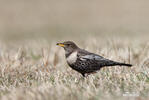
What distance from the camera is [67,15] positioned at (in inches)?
813

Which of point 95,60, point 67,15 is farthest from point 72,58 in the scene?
point 67,15

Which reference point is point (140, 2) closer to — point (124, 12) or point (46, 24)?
point (124, 12)

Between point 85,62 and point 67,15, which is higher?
point 67,15

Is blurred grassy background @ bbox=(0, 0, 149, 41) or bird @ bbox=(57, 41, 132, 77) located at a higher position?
blurred grassy background @ bbox=(0, 0, 149, 41)

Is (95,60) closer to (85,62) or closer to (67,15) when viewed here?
Result: (85,62)

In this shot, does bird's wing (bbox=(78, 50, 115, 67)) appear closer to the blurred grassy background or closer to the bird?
the bird

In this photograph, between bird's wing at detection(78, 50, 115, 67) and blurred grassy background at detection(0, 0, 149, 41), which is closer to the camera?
bird's wing at detection(78, 50, 115, 67)

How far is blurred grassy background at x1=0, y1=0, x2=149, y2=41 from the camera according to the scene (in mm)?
17797

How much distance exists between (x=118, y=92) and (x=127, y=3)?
19.0 metres

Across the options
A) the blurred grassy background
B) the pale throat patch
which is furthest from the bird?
the blurred grassy background

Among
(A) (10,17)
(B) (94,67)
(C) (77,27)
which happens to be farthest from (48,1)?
(B) (94,67)

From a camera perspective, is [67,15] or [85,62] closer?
[85,62]

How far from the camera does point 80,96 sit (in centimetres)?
298

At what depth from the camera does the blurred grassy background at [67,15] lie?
1780 centimetres
